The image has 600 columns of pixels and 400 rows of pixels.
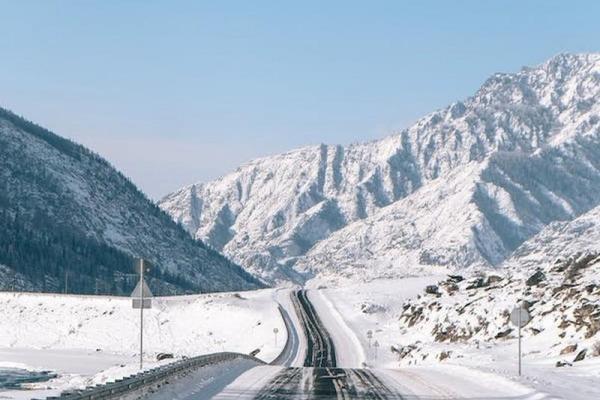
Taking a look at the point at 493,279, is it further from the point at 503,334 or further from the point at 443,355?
the point at 443,355

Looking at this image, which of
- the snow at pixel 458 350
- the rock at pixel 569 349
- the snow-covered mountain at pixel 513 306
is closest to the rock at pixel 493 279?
the snow-covered mountain at pixel 513 306

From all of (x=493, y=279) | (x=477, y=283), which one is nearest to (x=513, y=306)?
(x=493, y=279)

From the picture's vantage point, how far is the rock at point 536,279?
7881cm

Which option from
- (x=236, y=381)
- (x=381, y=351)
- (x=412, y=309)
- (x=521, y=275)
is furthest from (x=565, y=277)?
(x=236, y=381)

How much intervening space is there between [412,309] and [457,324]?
24441mm

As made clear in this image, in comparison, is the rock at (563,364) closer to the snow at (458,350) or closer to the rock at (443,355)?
the snow at (458,350)

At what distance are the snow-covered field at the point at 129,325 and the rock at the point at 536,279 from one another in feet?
91.0

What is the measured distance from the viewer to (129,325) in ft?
414

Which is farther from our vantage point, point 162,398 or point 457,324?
point 457,324

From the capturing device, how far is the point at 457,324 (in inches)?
3120

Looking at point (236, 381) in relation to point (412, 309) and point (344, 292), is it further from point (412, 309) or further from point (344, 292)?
point (344, 292)

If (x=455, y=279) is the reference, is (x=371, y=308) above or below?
below

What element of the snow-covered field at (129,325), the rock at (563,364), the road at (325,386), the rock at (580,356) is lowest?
the road at (325,386)

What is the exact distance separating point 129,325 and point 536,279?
6405 centimetres
